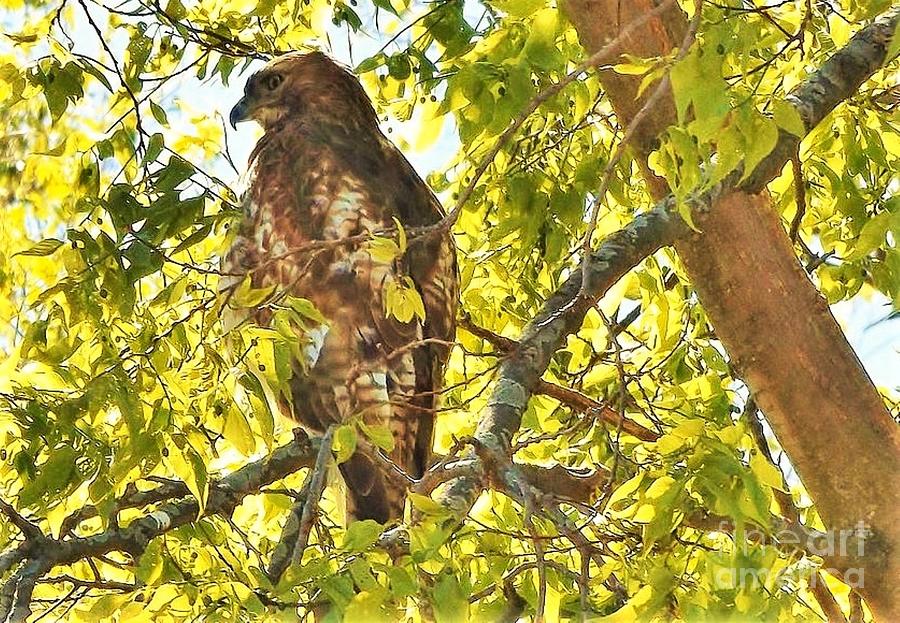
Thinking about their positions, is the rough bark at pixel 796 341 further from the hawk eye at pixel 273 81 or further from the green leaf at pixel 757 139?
the hawk eye at pixel 273 81

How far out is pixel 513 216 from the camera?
279cm

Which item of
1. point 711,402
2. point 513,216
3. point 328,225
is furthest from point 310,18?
point 711,402

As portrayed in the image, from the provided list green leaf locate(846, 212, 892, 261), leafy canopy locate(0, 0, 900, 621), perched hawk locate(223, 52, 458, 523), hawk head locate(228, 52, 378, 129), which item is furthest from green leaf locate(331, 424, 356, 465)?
hawk head locate(228, 52, 378, 129)

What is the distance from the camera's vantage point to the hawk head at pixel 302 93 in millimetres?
3629

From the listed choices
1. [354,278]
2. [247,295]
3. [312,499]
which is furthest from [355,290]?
[312,499]

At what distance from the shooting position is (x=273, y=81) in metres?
3.72

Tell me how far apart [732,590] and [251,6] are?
197 centimetres

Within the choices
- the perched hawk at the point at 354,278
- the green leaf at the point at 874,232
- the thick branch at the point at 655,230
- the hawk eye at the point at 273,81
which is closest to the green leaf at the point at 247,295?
the thick branch at the point at 655,230

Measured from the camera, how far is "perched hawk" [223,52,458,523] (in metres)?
2.94

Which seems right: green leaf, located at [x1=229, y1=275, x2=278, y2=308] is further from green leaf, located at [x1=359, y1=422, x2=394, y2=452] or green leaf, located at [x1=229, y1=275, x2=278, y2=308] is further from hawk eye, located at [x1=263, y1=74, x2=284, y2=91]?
hawk eye, located at [x1=263, y1=74, x2=284, y2=91]

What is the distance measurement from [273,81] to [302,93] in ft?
0.37

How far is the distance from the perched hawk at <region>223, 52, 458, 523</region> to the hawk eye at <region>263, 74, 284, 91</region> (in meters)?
0.35

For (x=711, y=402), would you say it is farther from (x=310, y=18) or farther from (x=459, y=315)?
(x=310, y=18)

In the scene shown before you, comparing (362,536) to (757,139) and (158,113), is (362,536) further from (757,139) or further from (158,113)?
(158,113)
